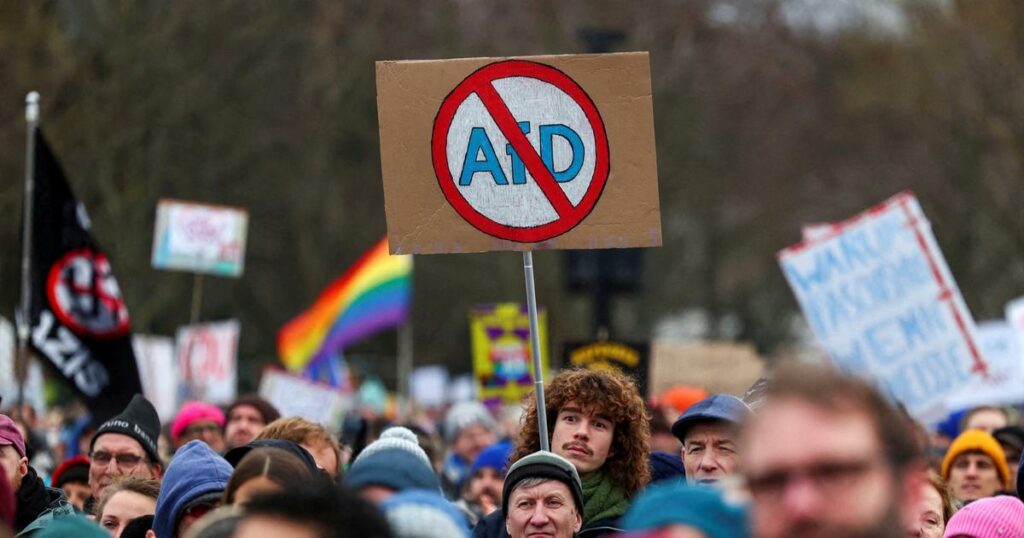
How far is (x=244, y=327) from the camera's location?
34.7 m

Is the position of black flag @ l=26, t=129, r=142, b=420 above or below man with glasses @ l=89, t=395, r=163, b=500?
above

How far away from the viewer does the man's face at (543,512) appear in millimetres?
5438

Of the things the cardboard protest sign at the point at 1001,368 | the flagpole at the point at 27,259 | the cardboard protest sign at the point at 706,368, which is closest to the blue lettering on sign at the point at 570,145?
the flagpole at the point at 27,259

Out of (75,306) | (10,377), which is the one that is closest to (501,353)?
(10,377)

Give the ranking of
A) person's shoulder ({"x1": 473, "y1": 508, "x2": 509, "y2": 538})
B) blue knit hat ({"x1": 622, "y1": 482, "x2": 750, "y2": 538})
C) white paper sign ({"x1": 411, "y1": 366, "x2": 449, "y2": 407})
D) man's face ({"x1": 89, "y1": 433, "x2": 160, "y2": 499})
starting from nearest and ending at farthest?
blue knit hat ({"x1": 622, "y1": 482, "x2": 750, "y2": 538})
person's shoulder ({"x1": 473, "y1": 508, "x2": 509, "y2": 538})
man's face ({"x1": 89, "y1": 433, "x2": 160, "y2": 499})
white paper sign ({"x1": 411, "y1": 366, "x2": 449, "y2": 407})

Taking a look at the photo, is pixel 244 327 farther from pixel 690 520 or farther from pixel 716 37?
pixel 690 520

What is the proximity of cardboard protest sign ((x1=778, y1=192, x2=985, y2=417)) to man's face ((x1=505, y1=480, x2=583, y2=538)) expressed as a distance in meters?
5.36

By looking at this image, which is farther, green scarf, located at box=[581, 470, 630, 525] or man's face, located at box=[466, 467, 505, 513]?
man's face, located at box=[466, 467, 505, 513]

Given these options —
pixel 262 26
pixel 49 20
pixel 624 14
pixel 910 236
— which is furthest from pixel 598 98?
pixel 624 14

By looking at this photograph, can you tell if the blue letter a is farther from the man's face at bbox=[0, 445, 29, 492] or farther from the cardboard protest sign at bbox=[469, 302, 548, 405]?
the cardboard protest sign at bbox=[469, 302, 548, 405]

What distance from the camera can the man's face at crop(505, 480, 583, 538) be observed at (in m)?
5.44

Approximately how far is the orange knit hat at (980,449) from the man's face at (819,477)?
5989 mm

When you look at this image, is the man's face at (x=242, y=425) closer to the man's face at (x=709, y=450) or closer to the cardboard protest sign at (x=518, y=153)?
the cardboard protest sign at (x=518, y=153)

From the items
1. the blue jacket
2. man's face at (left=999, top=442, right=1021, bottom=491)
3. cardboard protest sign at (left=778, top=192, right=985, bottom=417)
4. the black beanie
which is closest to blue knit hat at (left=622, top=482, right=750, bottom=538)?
the blue jacket
